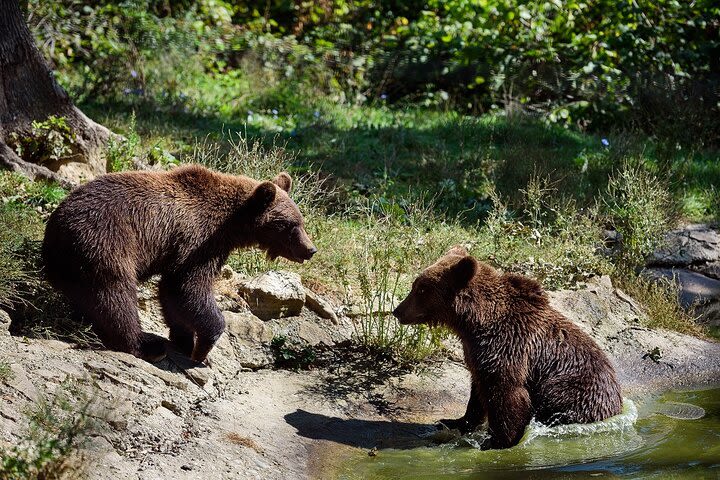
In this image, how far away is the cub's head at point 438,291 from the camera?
24.8 feet

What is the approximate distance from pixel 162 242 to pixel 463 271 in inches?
95.3

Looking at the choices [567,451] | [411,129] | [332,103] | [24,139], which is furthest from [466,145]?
[567,451]

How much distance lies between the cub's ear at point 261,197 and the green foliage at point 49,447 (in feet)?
8.16

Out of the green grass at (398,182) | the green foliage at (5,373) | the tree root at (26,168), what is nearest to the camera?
the green foliage at (5,373)

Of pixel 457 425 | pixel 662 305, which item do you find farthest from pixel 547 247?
pixel 457 425

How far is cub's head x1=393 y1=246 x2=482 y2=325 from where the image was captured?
24.8 feet

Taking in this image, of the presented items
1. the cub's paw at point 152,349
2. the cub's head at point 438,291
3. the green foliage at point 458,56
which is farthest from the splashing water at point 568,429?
the green foliage at point 458,56

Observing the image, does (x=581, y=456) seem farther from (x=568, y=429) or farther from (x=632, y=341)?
(x=632, y=341)

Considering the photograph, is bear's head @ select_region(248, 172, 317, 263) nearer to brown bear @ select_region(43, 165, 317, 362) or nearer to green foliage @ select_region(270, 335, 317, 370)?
brown bear @ select_region(43, 165, 317, 362)

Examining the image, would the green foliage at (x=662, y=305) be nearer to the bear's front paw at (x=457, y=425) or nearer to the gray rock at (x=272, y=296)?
the bear's front paw at (x=457, y=425)

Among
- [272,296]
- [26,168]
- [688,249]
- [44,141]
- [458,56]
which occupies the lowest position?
[272,296]

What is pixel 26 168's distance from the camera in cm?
951

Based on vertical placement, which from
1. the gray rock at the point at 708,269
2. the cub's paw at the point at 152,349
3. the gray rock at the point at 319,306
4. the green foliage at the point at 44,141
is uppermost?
the green foliage at the point at 44,141

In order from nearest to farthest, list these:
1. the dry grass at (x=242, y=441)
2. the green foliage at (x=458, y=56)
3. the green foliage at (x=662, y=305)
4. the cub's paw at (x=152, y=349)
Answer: the dry grass at (x=242, y=441) → the cub's paw at (x=152, y=349) → the green foliage at (x=662, y=305) → the green foliage at (x=458, y=56)
